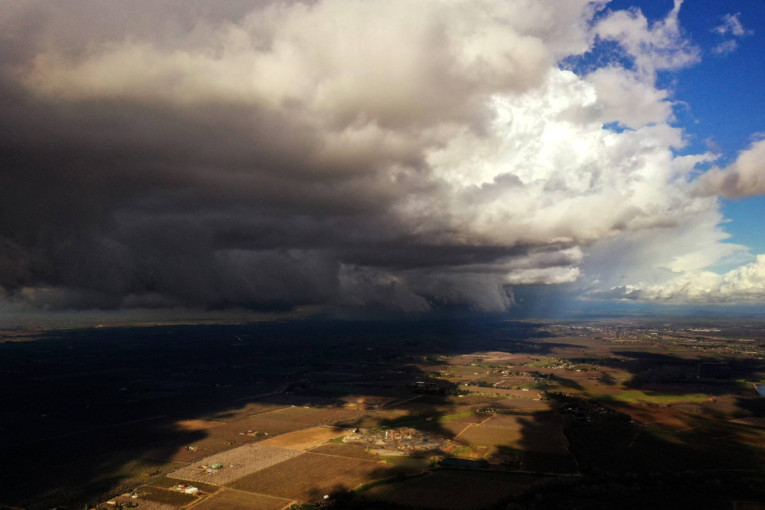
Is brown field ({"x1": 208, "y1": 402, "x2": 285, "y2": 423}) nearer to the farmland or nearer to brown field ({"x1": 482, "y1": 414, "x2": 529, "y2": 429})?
the farmland

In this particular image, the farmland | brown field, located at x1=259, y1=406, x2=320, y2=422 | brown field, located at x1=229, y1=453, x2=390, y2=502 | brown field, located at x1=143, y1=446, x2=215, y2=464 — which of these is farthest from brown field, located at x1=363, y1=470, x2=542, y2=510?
brown field, located at x1=259, y1=406, x2=320, y2=422

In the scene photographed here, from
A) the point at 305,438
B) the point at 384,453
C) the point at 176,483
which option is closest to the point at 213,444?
the point at 305,438

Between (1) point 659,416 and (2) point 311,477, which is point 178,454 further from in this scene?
(1) point 659,416

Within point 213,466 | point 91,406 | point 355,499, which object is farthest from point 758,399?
point 91,406

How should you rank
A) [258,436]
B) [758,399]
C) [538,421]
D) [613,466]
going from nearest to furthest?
[613,466]
[258,436]
[538,421]
[758,399]

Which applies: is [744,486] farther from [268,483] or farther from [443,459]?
[268,483]

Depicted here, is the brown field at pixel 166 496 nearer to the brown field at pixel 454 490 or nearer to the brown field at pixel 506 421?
the brown field at pixel 454 490
